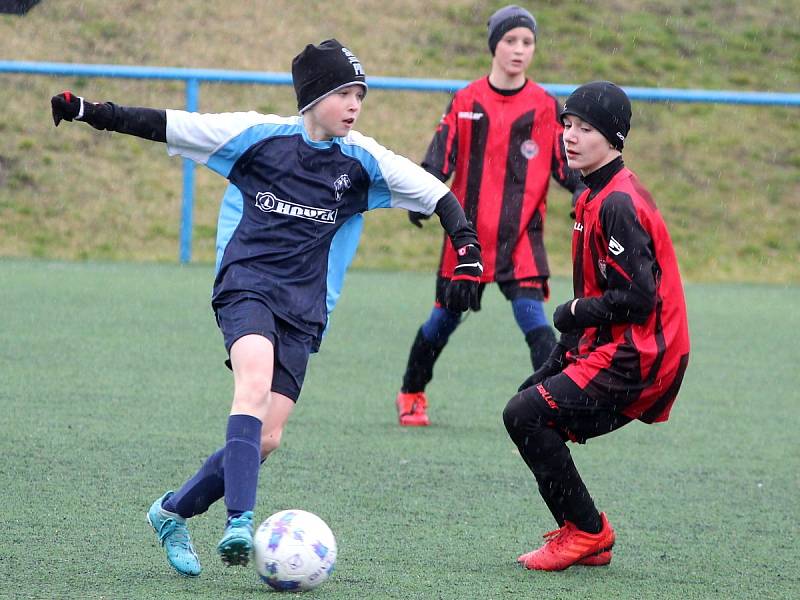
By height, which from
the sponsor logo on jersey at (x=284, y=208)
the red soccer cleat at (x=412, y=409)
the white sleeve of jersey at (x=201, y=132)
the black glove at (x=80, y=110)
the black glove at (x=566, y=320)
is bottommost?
the red soccer cleat at (x=412, y=409)

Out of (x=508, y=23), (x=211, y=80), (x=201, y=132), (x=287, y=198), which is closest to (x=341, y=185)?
(x=287, y=198)

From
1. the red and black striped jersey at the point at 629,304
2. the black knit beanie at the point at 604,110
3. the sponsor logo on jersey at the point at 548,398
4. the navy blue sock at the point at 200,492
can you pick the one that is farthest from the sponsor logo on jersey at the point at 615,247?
the navy blue sock at the point at 200,492

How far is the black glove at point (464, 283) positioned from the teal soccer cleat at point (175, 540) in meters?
1.02

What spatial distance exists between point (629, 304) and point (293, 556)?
119cm

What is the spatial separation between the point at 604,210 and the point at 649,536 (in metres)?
1.23

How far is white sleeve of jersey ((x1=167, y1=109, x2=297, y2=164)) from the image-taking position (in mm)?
4121

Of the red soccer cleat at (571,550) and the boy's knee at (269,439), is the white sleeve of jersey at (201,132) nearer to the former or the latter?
the boy's knee at (269,439)

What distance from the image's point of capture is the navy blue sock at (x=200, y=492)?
3.94 metres

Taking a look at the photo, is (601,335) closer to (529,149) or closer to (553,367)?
(553,367)

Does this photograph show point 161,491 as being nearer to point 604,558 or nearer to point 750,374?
point 604,558

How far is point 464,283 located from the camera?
13.7ft

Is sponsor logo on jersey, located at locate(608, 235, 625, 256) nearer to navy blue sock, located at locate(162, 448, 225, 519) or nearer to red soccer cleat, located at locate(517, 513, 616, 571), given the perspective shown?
red soccer cleat, located at locate(517, 513, 616, 571)

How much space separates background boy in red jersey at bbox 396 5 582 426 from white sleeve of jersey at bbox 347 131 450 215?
219 cm

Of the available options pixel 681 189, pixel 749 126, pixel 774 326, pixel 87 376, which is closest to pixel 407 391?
pixel 87 376
